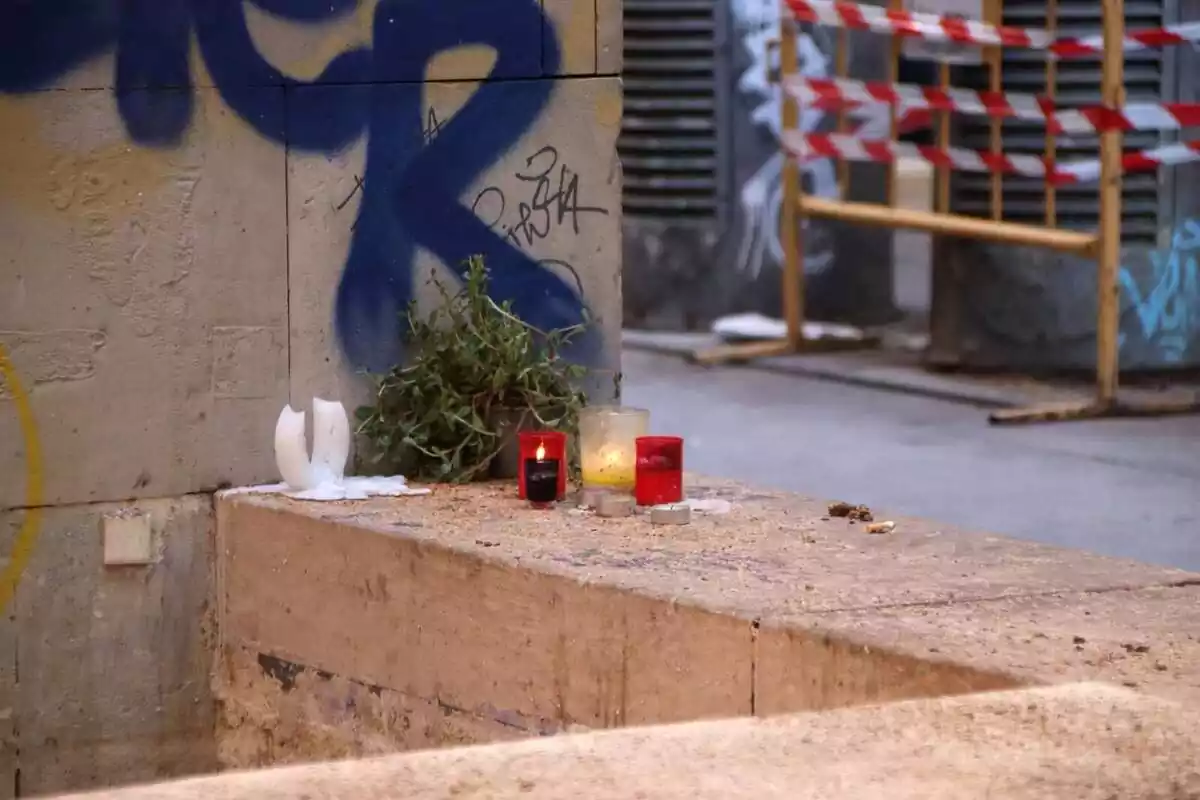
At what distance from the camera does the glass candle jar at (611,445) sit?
14.3 ft

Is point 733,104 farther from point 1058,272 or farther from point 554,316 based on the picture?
point 554,316

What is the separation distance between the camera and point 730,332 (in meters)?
9.25

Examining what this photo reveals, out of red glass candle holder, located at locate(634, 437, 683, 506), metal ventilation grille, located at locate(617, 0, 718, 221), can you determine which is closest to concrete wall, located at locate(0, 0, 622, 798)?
red glass candle holder, located at locate(634, 437, 683, 506)

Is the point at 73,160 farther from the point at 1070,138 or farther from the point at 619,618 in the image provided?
the point at 1070,138

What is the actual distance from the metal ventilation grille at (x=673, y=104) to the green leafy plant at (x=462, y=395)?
4774 millimetres

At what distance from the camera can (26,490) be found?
4.29 metres

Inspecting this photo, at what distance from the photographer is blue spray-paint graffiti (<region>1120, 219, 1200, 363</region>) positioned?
25.3 feet

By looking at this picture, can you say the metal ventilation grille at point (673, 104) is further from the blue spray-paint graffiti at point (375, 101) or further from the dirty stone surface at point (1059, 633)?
the dirty stone surface at point (1059, 633)

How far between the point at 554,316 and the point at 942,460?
2140mm

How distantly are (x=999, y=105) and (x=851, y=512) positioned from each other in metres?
3.86

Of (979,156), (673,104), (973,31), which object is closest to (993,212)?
(979,156)

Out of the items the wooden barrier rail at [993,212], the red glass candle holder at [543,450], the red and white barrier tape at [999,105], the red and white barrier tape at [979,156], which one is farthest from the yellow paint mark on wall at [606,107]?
the red and white barrier tape at [979,156]

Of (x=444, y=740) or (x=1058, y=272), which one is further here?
(x=1058, y=272)

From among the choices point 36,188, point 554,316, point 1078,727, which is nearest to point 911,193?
point 554,316
